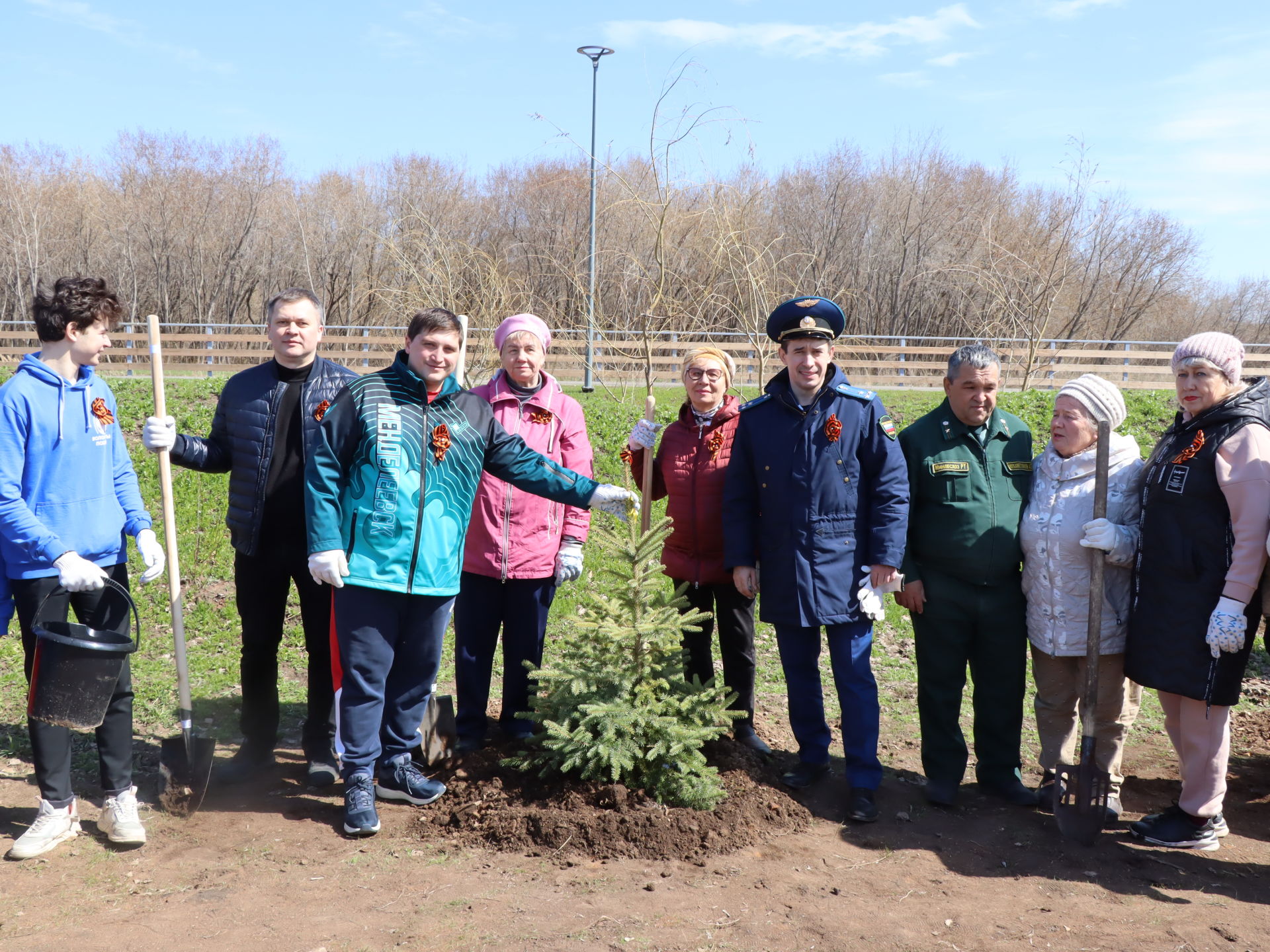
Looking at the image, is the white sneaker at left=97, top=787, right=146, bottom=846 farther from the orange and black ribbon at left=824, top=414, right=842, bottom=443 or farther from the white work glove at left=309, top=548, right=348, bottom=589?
the orange and black ribbon at left=824, top=414, right=842, bottom=443

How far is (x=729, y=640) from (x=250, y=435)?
8.27ft

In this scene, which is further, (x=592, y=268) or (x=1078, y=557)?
(x=592, y=268)

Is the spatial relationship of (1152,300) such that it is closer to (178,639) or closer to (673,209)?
(673,209)

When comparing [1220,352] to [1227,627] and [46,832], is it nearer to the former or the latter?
[1227,627]

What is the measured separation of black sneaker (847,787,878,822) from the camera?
166 inches

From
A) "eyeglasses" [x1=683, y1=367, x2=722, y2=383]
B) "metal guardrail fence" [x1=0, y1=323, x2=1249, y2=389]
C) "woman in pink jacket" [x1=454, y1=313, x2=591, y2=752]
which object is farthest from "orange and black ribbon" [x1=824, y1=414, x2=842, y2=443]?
"metal guardrail fence" [x1=0, y1=323, x2=1249, y2=389]

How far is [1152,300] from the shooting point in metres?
28.4

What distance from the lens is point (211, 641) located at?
662 cm

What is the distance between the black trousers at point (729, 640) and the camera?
4797 millimetres

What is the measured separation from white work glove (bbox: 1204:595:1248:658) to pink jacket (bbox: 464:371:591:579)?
107 inches

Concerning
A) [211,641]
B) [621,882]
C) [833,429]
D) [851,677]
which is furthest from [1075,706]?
[211,641]

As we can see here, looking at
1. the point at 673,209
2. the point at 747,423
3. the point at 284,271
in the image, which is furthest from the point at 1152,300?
the point at 747,423

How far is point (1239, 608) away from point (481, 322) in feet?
35.5

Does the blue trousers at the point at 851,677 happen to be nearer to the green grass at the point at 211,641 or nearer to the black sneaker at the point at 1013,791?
the black sneaker at the point at 1013,791
